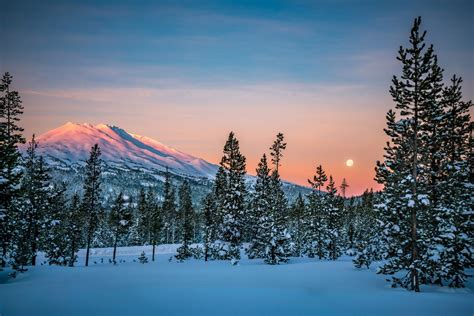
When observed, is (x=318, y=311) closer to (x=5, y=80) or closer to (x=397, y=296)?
(x=397, y=296)

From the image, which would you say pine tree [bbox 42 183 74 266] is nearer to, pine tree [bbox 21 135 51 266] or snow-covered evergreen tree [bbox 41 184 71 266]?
snow-covered evergreen tree [bbox 41 184 71 266]

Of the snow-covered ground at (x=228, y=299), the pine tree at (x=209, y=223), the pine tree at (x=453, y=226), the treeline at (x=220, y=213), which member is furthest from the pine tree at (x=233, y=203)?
the pine tree at (x=453, y=226)

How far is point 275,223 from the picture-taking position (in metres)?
36.0

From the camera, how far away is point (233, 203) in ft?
129

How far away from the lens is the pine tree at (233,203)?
3906 centimetres

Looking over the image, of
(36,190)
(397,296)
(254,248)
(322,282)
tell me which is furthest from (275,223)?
(36,190)

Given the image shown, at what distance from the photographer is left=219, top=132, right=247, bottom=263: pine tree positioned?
1538 inches

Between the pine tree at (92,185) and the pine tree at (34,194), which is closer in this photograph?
the pine tree at (34,194)

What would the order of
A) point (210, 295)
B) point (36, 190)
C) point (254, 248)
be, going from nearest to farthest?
point (210, 295) < point (36, 190) < point (254, 248)

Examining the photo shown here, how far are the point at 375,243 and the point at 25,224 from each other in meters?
42.4

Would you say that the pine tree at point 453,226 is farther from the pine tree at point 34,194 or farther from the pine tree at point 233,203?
the pine tree at point 34,194

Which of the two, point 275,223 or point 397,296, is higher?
point 275,223

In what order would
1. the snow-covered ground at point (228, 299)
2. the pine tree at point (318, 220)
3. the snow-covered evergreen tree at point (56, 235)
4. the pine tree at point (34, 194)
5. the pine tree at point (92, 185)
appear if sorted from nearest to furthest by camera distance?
the snow-covered ground at point (228, 299), the pine tree at point (34, 194), the snow-covered evergreen tree at point (56, 235), the pine tree at point (92, 185), the pine tree at point (318, 220)

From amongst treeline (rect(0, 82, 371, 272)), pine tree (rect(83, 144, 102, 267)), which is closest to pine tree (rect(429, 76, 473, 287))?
treeline (rect(0, 82, 371, 272))
